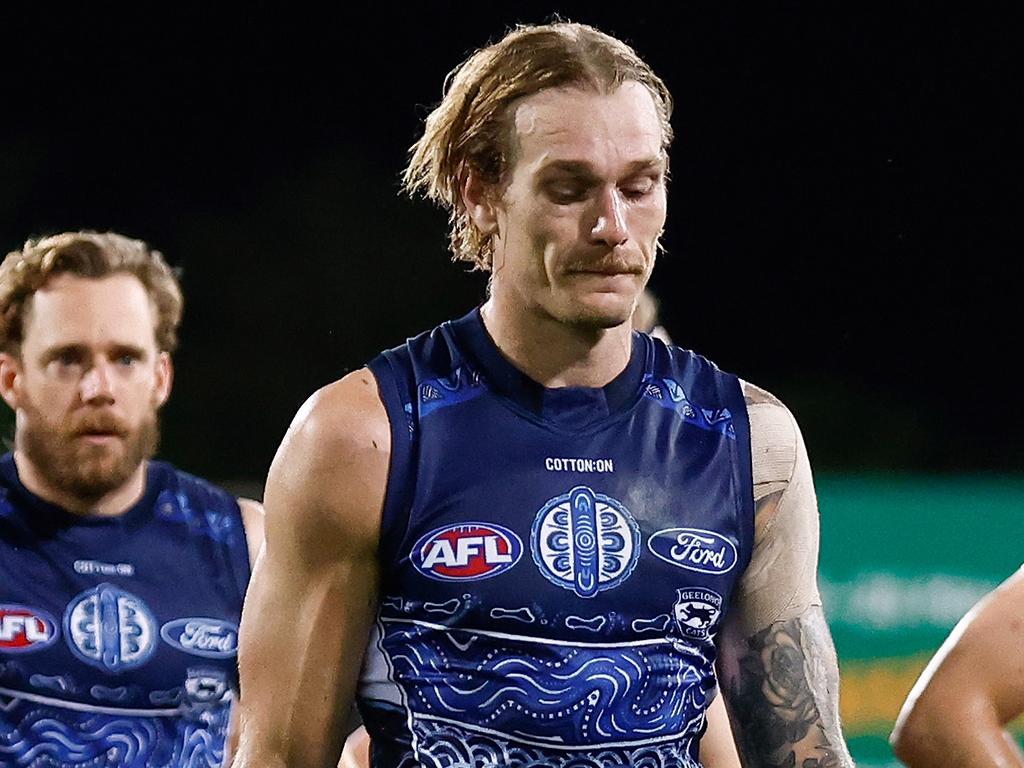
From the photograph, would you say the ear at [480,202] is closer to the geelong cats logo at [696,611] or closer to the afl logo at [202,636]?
the geelong cats logo at [696,611]

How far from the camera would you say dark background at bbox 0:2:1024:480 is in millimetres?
8820

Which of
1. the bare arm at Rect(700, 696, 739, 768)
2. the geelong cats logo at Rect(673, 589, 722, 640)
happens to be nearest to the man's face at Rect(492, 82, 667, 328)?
the geelong cats logo at Rect(673, 589, 722, 640)

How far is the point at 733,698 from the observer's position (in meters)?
2.60

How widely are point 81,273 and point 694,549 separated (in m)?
1.80

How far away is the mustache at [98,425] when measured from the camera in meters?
3.57

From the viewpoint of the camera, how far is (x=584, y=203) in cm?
243

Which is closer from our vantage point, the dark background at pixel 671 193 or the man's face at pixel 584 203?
the man's face at pixel 584 203

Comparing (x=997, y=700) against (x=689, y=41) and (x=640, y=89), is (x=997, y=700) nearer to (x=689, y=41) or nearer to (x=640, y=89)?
(x=640, y=89)

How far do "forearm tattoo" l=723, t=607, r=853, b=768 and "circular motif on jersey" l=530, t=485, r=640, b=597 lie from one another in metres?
0.27

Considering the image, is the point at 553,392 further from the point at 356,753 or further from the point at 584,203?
the point at 356,753

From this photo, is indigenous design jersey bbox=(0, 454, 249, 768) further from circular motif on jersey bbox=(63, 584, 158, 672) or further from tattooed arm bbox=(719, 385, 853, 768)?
tattooed arm bbox=(719, 385, 853, 768)

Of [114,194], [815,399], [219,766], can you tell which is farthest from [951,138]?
[219,766]

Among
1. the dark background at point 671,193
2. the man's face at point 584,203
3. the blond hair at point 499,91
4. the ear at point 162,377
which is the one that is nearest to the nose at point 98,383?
the ear at point 162,377

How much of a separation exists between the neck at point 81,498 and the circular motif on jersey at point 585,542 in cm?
150
